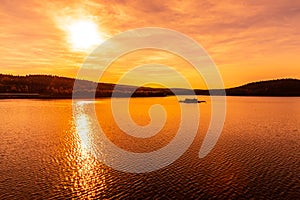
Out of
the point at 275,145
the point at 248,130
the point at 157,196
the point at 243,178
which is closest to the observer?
the point at 157,196

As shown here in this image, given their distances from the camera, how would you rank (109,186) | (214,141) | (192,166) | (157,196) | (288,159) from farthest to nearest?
(214,141), (288,159), (192,166), (109,186), (157,196)

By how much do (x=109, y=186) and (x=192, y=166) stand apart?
1026cm

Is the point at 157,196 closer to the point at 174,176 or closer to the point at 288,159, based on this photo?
the point at 174,176

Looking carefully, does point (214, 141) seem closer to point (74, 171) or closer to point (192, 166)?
point (192, 166)

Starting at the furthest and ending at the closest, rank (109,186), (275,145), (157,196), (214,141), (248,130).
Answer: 1. (248,130)
2. (214,141)
3. (275,145)
4. (109,186)
5. (157,196)

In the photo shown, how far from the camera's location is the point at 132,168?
26797 mm

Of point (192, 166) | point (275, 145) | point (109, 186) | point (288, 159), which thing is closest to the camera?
point (109, 186)

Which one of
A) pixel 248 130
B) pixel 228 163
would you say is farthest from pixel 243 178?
pixel 248 130

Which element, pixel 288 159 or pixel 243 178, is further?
pixel 288 159

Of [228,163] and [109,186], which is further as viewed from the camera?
[228,163]

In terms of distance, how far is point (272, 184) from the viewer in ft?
71.0

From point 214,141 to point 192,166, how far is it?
14.7 meters

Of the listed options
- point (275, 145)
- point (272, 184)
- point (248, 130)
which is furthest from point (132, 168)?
point (248, 130)

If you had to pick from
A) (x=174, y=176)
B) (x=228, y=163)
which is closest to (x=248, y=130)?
(x=228, y=163)
